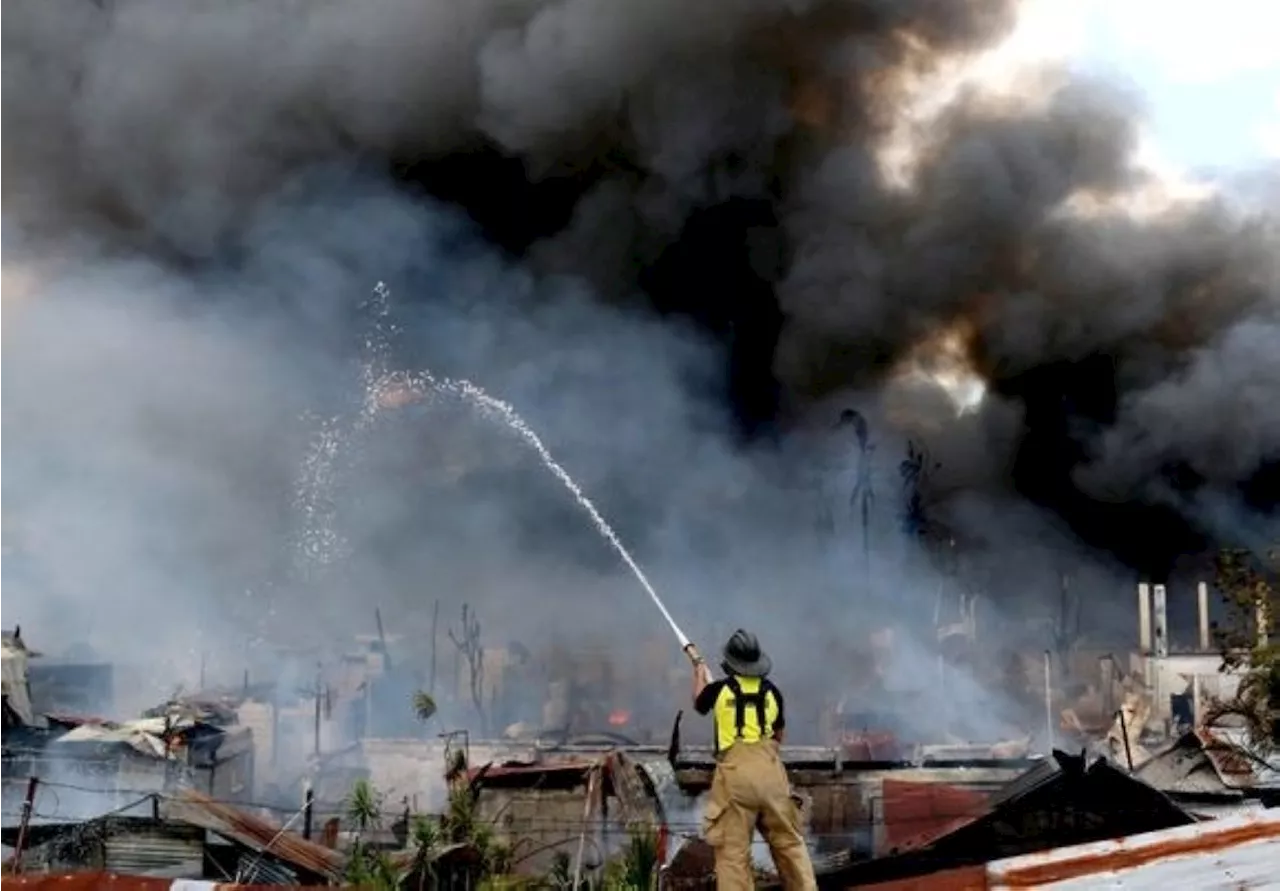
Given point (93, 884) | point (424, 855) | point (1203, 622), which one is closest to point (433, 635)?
point (1203, 622)

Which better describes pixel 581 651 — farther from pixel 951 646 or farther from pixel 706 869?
pixel 706 869

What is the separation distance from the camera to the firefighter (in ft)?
17.5

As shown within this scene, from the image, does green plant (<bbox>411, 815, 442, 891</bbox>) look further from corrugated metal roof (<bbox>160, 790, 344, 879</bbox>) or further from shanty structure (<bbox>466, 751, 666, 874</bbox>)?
shanty structure (<bbox>466, 751, 666, 874</bbox>)

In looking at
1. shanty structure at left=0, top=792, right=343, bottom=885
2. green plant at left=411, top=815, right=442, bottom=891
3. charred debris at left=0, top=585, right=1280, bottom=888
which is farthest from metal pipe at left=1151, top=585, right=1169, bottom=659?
shanty structure at left=0, top=792, right=343, bottom=885

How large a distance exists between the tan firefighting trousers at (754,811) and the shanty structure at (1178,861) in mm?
1980

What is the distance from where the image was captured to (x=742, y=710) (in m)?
5.42

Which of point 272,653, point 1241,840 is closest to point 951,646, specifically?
point 272,653

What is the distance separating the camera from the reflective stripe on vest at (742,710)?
17.8 feet

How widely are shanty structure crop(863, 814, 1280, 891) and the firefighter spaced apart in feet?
6.54

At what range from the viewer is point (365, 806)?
1301cm

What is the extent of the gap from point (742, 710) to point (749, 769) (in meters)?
0.23

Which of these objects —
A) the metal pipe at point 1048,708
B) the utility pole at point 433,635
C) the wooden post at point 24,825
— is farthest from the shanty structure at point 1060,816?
the utility pole at point 433,635

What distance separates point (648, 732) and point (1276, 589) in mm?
18756

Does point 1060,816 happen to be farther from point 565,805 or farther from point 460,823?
point 565,805
